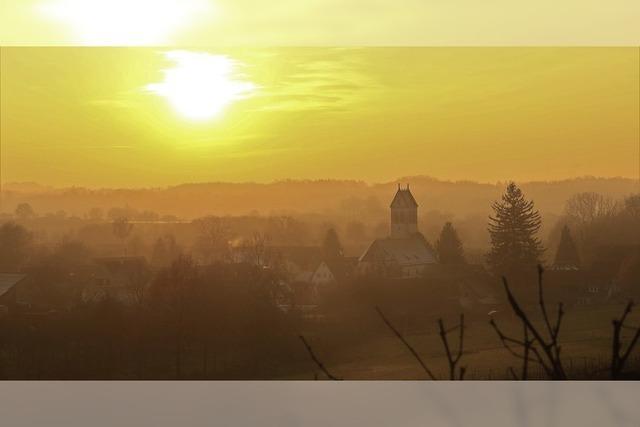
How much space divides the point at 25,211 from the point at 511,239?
2.94 meters

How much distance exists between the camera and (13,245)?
Answer: 15.9 feet

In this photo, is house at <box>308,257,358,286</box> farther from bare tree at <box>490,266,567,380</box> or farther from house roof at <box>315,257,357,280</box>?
bare tree at <box>490,266,567,380</box>

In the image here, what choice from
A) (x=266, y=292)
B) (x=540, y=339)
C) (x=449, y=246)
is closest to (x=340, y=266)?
(x=266, y=292)

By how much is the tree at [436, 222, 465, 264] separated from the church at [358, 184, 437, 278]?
0.06 m

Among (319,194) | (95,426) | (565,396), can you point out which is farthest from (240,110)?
(565,396)

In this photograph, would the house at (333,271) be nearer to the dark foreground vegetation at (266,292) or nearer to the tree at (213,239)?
the dark foreground vegetation at (266,292)

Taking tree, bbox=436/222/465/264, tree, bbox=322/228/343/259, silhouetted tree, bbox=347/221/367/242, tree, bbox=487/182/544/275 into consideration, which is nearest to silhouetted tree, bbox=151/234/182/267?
tree, bbox=322/228/343/259

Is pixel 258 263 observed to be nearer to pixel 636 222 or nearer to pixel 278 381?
pixel 278 381

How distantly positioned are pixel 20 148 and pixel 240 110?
1.37 m

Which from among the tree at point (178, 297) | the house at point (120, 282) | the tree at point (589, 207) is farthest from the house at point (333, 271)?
the tree at point (589, 207)

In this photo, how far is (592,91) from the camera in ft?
15.9

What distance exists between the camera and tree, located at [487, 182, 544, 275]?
15.8 feet

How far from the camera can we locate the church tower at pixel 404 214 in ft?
15.7

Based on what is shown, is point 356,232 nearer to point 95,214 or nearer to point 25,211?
point 95,214
